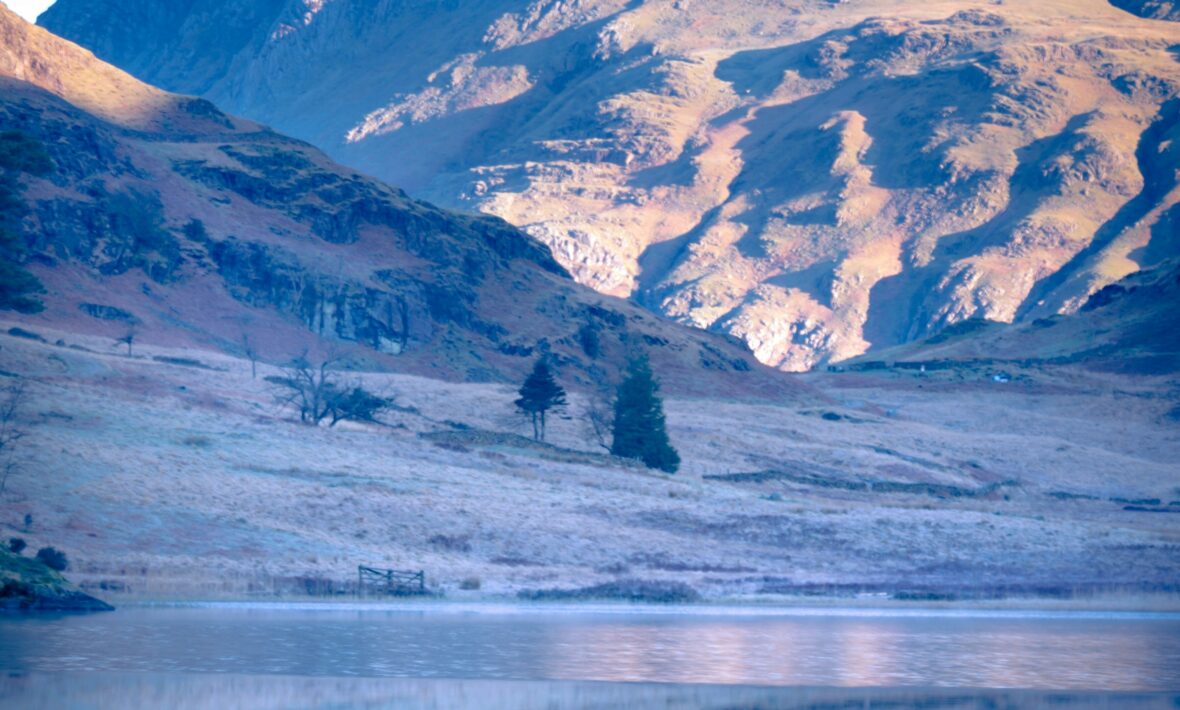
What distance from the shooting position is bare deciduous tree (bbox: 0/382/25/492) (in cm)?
4131

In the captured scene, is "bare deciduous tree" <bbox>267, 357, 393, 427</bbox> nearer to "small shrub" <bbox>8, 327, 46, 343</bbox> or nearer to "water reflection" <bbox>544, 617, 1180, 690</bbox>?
"small shrub" <bbox>8, 327, 46, 343</bbox>

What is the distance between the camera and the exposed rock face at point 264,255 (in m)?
95.9

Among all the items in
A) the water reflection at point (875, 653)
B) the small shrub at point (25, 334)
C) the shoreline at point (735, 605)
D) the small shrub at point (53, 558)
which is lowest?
the water reflection at point (875, 653)

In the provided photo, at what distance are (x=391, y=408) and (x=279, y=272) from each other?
29.8 metres

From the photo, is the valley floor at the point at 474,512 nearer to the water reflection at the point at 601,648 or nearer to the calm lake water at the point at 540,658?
the water reflection at the point at 601,648

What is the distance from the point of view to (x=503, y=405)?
86062 mm

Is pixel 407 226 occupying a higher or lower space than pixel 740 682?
higher

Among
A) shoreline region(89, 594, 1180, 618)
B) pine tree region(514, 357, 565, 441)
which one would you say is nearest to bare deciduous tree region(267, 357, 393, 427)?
pine tree region(514, 357, 565, 441)

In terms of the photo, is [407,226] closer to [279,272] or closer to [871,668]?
[279,272]

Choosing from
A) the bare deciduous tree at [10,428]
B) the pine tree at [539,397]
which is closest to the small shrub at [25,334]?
the bare deciduous tree at [10,428]

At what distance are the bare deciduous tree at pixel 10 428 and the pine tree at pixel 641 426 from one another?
28.6 metres

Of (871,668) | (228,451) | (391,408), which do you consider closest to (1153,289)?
(391,408)

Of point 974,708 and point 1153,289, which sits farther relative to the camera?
point 1153,289

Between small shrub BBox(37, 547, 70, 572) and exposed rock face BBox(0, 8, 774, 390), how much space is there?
179ft
